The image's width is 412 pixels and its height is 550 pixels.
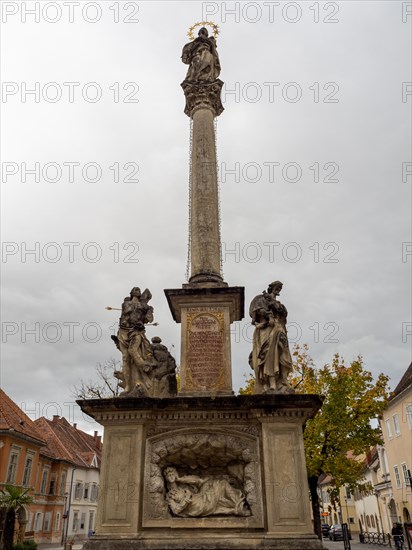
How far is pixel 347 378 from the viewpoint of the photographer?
845 inches

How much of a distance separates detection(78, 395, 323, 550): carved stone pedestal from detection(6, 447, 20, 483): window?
2528 centimetres

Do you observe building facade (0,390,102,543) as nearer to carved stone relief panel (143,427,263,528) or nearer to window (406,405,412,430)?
carved stone relief panel (143,427,263,528)

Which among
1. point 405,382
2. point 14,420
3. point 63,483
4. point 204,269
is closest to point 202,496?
point 204,269

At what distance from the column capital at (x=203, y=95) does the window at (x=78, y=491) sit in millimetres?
38461

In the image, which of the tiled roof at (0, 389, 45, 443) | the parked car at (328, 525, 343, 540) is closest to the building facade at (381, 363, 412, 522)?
the parked car at (328, 525, 343, 540)

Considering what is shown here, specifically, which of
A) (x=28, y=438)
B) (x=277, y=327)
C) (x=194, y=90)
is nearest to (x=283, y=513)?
(x=277, y=327)

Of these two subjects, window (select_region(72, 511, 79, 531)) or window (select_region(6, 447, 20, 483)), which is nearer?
window (select_region(6, 447, 20, 483))

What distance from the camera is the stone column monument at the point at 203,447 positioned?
7.70 m

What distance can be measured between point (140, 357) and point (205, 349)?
4.72ft

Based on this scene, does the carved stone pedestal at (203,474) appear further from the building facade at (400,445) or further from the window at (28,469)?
the window at (28,469)

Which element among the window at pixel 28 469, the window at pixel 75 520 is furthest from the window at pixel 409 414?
the window at pixel 75 520

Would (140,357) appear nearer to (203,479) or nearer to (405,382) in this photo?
(203,479)

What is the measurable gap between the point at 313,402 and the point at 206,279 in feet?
12.3

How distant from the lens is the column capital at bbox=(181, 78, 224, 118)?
13.1 metres
